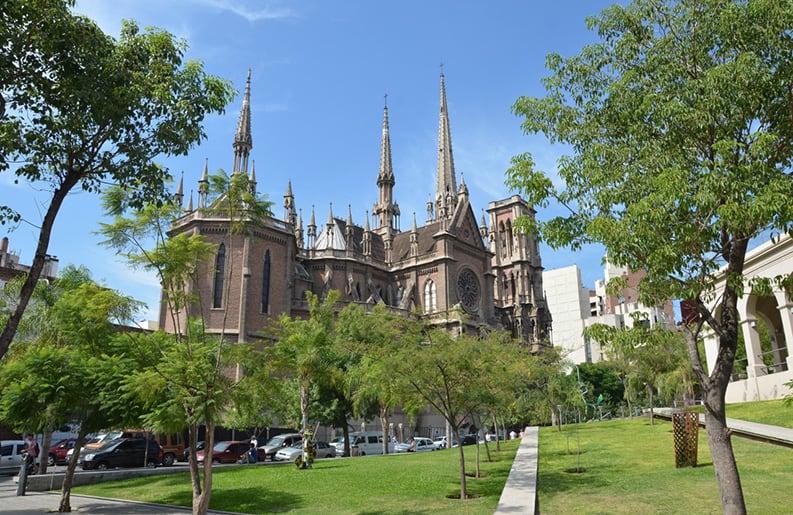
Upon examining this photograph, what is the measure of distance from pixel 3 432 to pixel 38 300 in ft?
55.5

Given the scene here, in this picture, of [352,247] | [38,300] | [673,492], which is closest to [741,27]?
[673,492]

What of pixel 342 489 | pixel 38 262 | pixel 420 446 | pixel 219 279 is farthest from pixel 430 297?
pixel 38 262

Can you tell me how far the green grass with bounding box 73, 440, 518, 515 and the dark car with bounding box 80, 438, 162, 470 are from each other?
6.88 m

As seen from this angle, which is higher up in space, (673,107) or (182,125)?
(182,125)

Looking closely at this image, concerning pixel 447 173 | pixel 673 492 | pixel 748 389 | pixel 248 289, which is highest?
pixel 447 173

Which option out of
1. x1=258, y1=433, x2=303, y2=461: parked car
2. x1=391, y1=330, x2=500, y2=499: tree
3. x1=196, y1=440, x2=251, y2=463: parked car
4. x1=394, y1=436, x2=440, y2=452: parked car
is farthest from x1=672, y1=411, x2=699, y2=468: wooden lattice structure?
x1=394, y1=436, x2=440, y2=452: parked car

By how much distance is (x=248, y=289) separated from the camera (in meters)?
50.0

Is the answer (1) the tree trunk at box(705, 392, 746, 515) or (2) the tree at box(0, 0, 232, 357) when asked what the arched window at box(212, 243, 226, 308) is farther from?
(1) the tree trunk at box(705, 392, 746, 515)

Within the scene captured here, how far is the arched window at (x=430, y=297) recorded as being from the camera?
212 ft

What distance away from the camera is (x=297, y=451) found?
33.3m

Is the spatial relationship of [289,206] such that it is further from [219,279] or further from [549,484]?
[549,484]

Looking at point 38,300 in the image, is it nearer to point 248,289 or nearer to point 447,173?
point 248,289

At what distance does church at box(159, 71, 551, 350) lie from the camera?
4978cm

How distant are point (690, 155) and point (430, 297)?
55.4m
